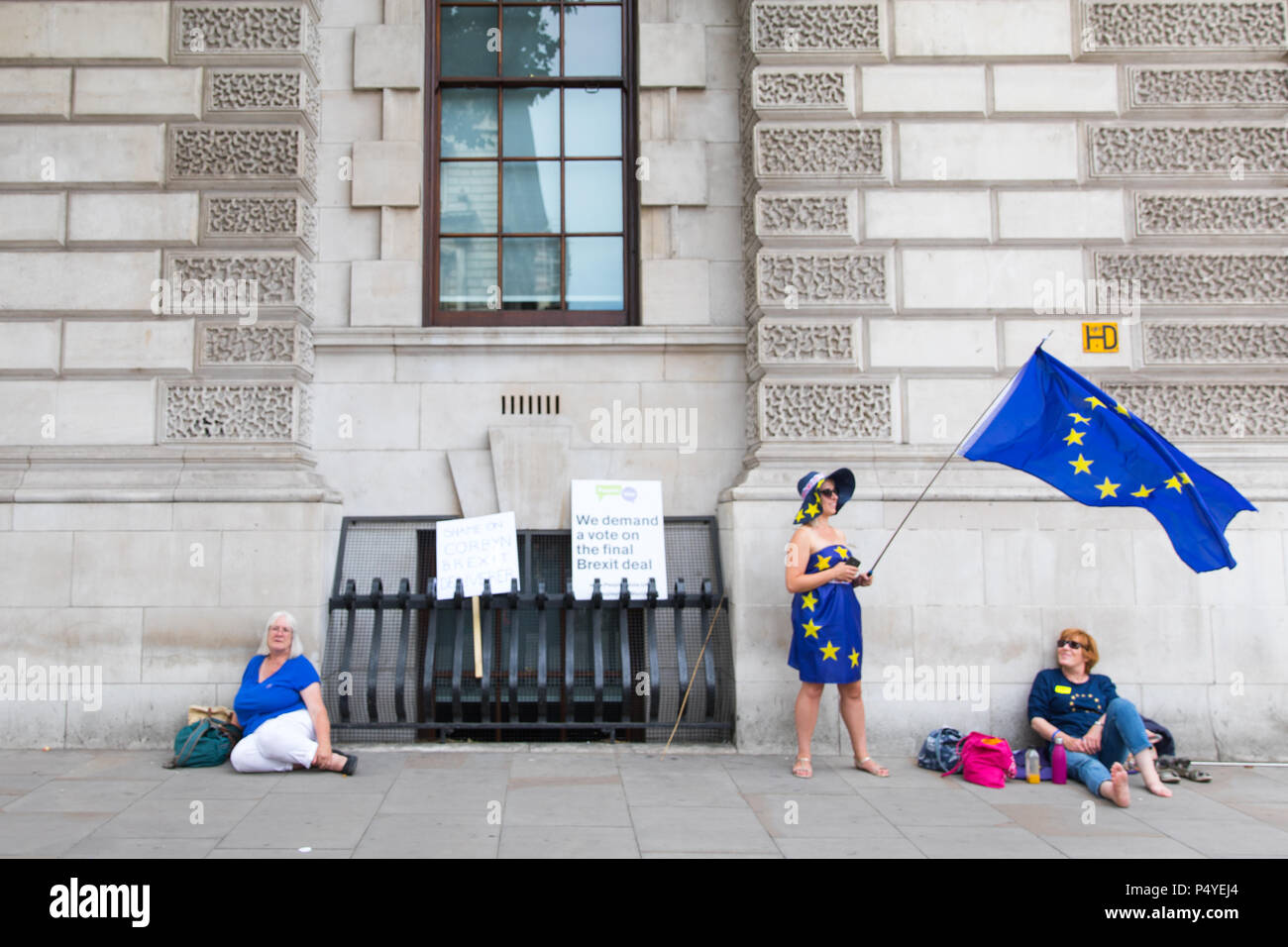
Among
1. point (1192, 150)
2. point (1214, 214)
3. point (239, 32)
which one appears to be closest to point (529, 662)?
point (239, 32)

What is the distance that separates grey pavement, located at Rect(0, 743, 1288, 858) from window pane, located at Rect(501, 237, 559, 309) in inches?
150

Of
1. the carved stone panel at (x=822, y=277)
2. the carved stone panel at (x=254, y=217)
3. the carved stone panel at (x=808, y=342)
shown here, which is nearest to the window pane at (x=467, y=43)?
the carved stone panel at (x=254, y=217)

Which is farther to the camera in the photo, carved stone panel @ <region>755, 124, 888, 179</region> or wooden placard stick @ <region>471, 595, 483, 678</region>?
carved stone panel @ <region>755, 124, 888, 179</region>

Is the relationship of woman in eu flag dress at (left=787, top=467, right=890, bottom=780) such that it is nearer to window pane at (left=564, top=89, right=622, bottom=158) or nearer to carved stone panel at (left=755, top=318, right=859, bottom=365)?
carved stone panel at (left=755, top=318, right=859, bottom=365)

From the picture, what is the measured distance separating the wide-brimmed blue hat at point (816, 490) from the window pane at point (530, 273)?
2935mm

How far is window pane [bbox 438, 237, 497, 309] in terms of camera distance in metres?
8.55

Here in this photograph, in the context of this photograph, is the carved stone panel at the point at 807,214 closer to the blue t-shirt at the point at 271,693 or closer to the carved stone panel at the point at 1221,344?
the carved stone panel at the point at 1221,344

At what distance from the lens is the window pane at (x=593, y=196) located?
8.70m

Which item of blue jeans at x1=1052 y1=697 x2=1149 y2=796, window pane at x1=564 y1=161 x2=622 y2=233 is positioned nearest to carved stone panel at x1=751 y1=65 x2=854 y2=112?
window pane at x1=564 y1=161 x2=622 y2=233

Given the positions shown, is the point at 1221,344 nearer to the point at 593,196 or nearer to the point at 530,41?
the point at 593,196

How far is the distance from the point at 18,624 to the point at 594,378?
484cm

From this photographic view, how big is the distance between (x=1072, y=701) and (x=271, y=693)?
5.63m

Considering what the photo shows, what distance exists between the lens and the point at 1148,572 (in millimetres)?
7648

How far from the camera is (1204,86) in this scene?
804cm
